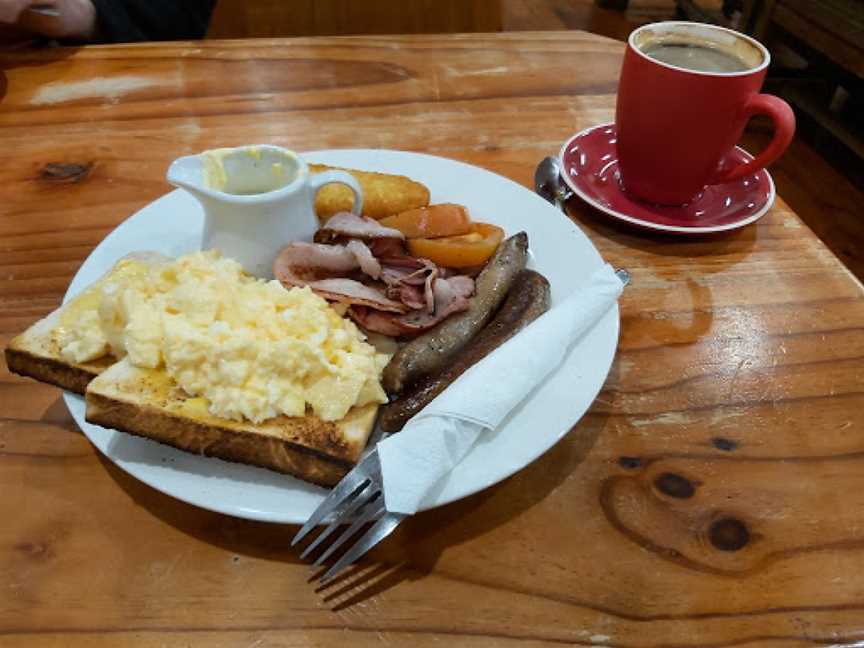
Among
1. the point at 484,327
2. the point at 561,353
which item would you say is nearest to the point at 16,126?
the point at 484,327

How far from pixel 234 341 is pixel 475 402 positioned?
38 cm

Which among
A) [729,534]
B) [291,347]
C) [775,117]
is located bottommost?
[729,534]

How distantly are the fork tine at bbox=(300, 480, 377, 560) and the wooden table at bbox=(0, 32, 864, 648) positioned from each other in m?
0.08

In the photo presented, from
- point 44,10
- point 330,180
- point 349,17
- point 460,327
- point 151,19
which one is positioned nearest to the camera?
point 460,327

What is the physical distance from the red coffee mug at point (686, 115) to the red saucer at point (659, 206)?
0.05 metres

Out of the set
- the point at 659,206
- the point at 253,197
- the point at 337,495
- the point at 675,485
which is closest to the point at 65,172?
the point at 253,197

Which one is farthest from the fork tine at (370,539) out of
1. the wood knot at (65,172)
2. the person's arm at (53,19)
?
the person's arm at (53,19)

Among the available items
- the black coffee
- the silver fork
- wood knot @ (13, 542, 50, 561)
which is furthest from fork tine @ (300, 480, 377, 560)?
the black coffee

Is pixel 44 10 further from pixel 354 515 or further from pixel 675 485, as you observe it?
pixel 675 485

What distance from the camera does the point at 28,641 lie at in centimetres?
91

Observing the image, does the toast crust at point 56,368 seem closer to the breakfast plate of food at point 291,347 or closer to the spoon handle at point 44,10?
the breakfast plate of food at point 291,347

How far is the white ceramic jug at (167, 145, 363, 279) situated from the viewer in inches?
51.3

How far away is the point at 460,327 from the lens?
1261 millimetres

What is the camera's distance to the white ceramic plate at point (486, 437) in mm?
985
